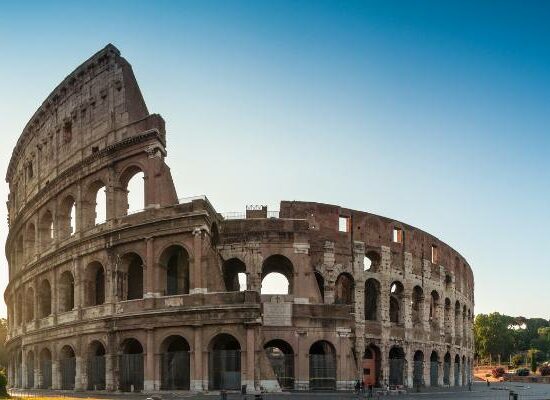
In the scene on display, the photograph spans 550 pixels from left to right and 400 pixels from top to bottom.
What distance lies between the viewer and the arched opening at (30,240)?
3781 cm

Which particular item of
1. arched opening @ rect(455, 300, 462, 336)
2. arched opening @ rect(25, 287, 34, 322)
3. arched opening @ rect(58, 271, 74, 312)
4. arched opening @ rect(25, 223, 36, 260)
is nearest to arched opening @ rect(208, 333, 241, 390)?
arched opening @ rect(58, 271, 74, 312)

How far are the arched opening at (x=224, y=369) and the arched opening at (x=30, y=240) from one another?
16054 millimetres

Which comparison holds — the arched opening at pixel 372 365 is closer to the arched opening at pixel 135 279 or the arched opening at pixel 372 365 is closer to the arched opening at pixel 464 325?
the arched opening at pixel 464 325

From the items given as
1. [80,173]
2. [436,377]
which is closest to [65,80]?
[80,173]

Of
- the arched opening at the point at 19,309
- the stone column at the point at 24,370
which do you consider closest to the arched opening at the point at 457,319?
the stone column at the point at 24,370

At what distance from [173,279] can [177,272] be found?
16.6 inches

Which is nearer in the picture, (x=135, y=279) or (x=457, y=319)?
(x=135, y=279)

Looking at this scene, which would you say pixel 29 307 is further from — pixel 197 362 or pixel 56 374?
pixel 197 362

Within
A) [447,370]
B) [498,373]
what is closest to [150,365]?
[447,370]

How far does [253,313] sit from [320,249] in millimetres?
8063

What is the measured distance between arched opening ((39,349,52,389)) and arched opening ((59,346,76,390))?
1.70m

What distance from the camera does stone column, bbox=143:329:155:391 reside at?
2720 cm

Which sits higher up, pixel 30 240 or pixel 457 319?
pixel 30 240

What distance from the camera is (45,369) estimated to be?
111 ft
